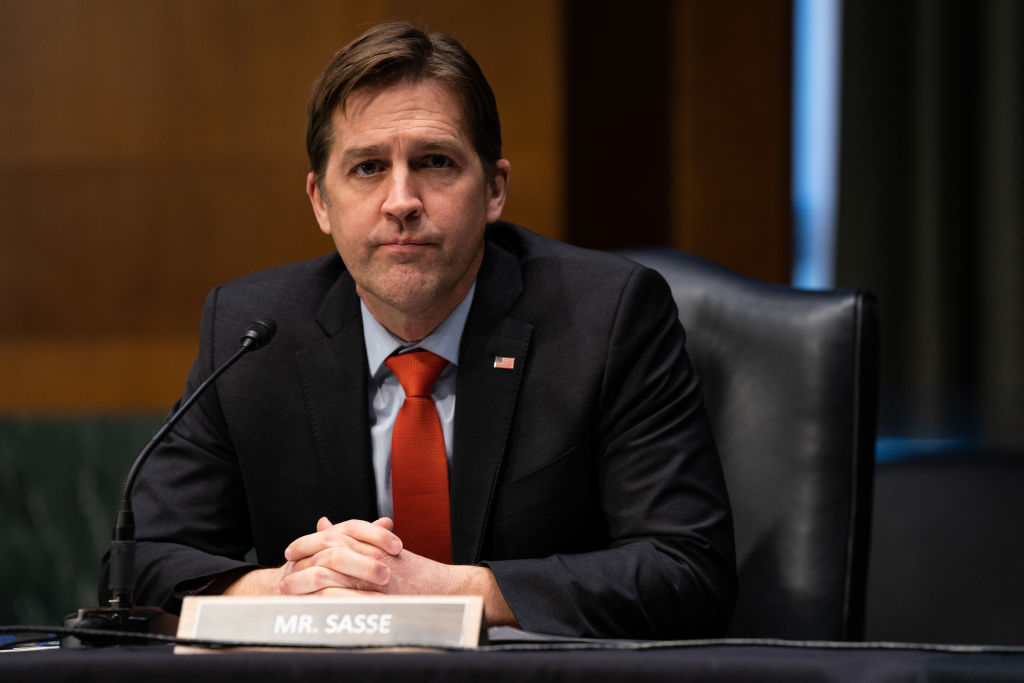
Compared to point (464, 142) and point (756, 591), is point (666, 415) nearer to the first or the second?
point (756, 591)

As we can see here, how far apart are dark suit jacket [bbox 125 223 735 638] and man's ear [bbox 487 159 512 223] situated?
0.26 ft

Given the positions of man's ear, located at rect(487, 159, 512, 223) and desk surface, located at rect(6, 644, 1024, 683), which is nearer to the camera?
desk surface, located at rect(6, 644, 1024, 683)

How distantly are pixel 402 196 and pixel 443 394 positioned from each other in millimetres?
301

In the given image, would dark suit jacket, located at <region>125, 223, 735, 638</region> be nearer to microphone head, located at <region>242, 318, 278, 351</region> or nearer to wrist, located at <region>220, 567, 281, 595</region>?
wrist, located at <region>220, 567, 281, 595</region>

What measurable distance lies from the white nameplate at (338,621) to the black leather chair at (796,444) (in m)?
0.86

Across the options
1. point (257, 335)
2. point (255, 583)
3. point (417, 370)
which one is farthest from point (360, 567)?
point (417, 370)

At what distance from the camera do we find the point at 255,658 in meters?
0.93

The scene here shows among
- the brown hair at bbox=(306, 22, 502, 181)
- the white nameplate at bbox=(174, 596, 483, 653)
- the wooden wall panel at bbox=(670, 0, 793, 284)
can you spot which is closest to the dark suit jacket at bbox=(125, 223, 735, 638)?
the brown hair at bbox=(306, 22, 502, 181)

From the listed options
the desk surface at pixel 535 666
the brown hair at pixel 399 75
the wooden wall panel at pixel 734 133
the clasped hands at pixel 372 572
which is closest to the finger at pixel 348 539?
the clasped hands at pixel 372 572

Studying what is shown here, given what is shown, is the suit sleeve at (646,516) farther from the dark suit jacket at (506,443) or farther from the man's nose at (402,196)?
the man's nose at (402,196)

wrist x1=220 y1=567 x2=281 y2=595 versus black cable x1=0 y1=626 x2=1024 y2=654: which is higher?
black cable x1=0 y1=626 x2=1024 y2=654

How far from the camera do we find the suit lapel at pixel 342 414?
66.8 inches

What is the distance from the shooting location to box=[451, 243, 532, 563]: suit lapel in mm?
1656

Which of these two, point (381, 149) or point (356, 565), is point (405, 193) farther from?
point (356, 565)
